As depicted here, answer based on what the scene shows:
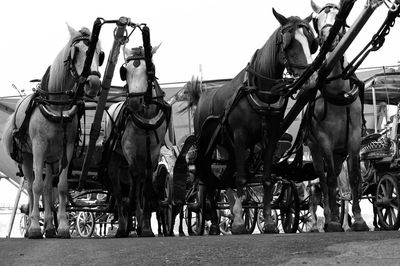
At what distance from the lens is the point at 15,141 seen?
37.3 feet

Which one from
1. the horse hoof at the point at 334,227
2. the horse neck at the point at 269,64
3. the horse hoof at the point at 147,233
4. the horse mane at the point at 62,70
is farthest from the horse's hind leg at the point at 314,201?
the horse mane at the point at 62,70

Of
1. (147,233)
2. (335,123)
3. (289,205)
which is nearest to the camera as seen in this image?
(335,123)

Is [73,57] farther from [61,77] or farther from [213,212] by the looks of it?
[213,212]

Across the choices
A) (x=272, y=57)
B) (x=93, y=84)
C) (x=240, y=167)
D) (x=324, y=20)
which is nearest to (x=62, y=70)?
(x=93, y=84)

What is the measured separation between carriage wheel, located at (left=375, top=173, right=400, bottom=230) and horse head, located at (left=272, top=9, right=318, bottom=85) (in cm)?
239

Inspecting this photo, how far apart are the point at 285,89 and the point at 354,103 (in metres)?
0.96

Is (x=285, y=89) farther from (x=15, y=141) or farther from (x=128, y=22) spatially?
(x=15, y=141)

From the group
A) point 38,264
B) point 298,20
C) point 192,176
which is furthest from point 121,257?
point 192,176

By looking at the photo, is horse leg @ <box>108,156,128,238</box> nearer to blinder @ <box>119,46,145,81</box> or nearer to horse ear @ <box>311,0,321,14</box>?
blinder @ <box>119,46,145,81</box>

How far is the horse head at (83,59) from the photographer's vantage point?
Result: 10.2 m

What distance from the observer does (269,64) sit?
10109 mm

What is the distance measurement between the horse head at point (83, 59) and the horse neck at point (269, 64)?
6.39ft

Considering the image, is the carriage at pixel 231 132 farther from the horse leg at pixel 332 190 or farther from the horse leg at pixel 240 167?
the horse leg at pixel 332 190

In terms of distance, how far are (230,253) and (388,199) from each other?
5.45 metres
